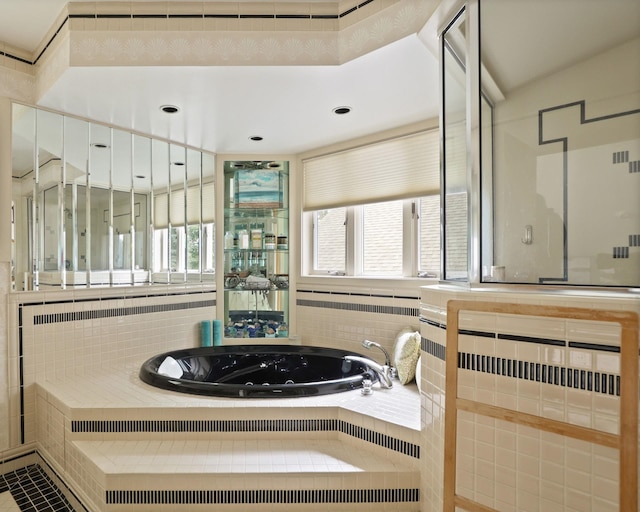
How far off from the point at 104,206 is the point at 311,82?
5.53ft

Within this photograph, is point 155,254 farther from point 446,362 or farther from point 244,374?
point 446,362

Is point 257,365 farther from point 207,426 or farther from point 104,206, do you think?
point 104,206

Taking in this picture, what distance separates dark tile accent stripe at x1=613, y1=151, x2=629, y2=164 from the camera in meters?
1.36

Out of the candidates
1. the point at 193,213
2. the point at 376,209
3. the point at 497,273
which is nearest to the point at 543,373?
the point at 497,273

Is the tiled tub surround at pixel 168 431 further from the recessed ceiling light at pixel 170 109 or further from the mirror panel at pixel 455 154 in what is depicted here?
the recessed ceiling light at pixel 170 109

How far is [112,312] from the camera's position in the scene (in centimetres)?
303

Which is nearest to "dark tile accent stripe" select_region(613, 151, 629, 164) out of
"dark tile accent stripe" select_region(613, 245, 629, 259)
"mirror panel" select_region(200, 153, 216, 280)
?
"dark tile accent stripe" select_region(613, 245, 629, 259)

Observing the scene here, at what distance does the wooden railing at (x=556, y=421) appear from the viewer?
120cm

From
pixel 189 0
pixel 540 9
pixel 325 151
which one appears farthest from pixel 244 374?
pixel 540 9

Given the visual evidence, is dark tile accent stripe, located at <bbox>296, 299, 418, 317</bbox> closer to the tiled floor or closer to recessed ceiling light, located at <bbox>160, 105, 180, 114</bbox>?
recessed ceiling light, located at <bbox>160, 105, 180, 114</bbox>

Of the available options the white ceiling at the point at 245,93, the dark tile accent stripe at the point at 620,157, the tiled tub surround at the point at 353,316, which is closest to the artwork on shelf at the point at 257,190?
the white ceiling at the point at 245,93

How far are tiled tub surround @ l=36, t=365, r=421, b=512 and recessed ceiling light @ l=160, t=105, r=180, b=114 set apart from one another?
5.64 feet

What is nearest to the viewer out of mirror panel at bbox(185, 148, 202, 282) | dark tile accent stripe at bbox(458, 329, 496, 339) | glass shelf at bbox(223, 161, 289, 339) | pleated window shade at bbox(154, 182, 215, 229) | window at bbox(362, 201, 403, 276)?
dark tile accent stripe at bbox(458, 329, 496, 339)

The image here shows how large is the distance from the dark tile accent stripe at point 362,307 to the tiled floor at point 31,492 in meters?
2.10
